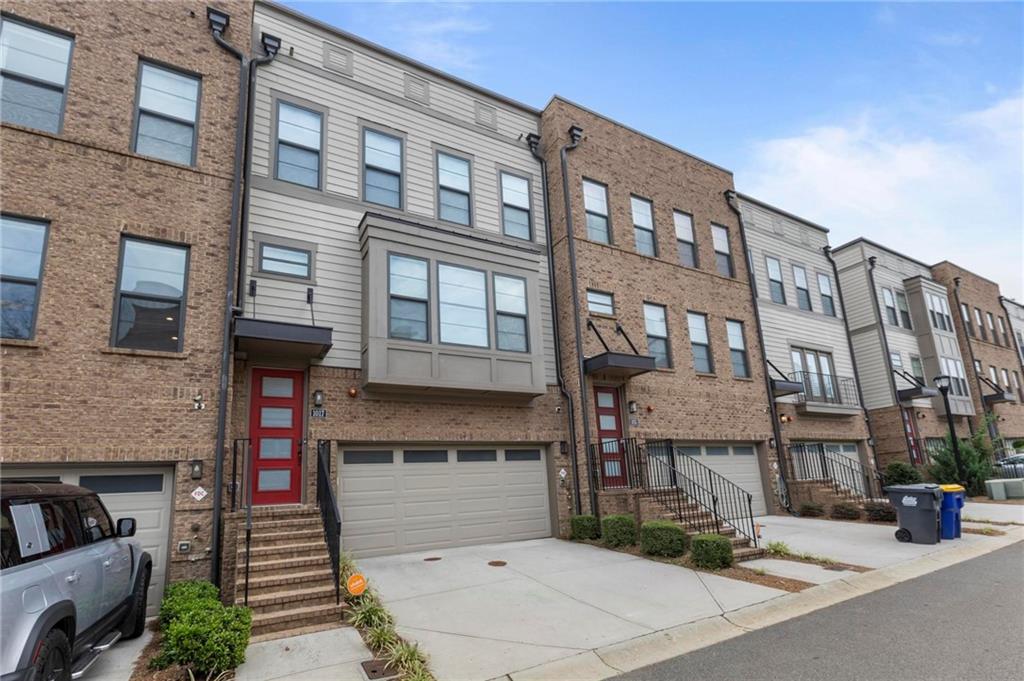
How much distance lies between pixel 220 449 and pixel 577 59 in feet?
33.8

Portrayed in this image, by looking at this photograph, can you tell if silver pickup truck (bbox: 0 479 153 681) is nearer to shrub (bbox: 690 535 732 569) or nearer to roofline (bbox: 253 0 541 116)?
shrub (bbox: 690 535 732 569)

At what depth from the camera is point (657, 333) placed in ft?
45.5

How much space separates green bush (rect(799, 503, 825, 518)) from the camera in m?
13.8

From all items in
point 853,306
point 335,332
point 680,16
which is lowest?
point 335,332

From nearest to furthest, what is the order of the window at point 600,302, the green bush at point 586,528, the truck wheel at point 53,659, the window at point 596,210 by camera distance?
the truck wheel at point 53,659
the green bush at point 586,528
the window at point 600,302
the window at point 596,210

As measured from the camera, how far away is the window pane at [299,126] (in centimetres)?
1047

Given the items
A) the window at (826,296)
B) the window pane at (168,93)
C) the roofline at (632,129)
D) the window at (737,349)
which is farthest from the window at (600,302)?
the window at (826,296)

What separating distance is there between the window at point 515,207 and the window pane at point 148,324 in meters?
7.18

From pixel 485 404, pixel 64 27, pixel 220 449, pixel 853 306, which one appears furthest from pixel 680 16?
pixel 853 306

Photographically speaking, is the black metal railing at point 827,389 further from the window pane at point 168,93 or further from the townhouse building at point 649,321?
the window pane at point 168,93

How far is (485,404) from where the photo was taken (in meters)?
11.1

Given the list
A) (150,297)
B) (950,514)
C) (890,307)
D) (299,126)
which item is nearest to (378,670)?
(150,297)

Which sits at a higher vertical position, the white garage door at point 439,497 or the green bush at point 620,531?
the white garage door at point 439,497

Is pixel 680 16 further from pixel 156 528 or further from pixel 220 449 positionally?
pixel 156 528
